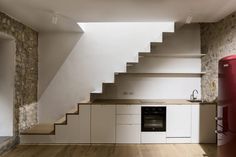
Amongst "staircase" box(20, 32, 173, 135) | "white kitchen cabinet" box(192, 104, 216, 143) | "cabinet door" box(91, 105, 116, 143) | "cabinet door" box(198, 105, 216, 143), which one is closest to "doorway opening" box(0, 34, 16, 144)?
"staircase" box(20, 32, 173, 135)

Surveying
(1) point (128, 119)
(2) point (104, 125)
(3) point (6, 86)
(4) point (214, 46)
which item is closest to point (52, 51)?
(3) point (6, 86)

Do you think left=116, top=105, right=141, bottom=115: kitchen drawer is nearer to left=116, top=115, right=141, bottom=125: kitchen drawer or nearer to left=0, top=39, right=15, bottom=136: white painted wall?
left=116, top=115, right=141, bottom=125: kitchen drawer

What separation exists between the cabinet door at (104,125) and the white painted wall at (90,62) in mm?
1080

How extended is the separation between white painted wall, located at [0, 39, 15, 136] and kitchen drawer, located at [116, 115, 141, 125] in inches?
83.6

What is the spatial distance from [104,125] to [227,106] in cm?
273

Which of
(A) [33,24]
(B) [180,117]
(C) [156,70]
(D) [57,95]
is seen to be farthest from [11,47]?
(B) [180,117]

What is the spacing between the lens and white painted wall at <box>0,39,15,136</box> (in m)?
4.91

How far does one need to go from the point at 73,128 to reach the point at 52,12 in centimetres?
240

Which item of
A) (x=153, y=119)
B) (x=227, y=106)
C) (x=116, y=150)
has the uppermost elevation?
(x=227, y=106)

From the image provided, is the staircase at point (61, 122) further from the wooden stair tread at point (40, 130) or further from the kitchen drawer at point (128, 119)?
the kitchen drawer at point (128, 119)

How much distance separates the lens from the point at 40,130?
Answer: 563 centimetres

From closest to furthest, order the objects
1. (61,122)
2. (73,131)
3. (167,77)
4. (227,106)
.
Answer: (227,106), (73,131), (61,122), (167,77)

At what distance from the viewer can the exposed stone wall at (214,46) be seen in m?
4.61

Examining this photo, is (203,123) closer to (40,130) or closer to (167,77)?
(167,77)
